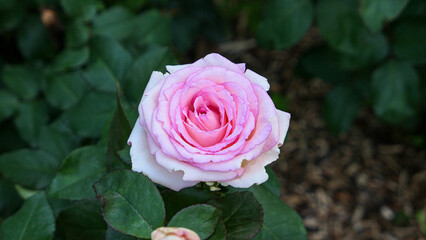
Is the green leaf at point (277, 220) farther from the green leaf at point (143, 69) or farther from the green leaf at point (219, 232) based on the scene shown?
the green leaf at point (143, 69)

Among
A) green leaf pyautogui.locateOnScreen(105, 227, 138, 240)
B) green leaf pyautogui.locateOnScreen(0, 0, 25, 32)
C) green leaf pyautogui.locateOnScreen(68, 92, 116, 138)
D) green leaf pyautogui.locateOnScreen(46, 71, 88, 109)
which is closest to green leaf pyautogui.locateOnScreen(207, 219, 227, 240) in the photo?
green leaf pyautogui.locateOnScreen(105, 227, 138, 240)

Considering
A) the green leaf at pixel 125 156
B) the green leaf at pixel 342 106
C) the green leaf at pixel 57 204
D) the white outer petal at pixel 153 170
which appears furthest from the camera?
the green leaf at pixel 342 106

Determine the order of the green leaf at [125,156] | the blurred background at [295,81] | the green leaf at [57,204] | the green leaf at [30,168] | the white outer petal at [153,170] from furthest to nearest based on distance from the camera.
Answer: the blurred background at [295,81], the green leaf at [30,168], the green leaf at [57,204], the green leaf at [125,156], the white outer petal at [153,170]

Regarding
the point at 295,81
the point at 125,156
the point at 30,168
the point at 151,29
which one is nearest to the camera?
the point at 125,156

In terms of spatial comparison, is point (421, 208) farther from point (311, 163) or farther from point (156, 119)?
point (156, 119)

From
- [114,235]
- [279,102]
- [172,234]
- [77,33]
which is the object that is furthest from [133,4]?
[172,234]

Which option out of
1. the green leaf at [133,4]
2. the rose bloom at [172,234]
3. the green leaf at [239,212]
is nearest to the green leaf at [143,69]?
the green leaf at [239,212]

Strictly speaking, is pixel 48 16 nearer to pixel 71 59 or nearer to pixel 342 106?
pixel 71 59
